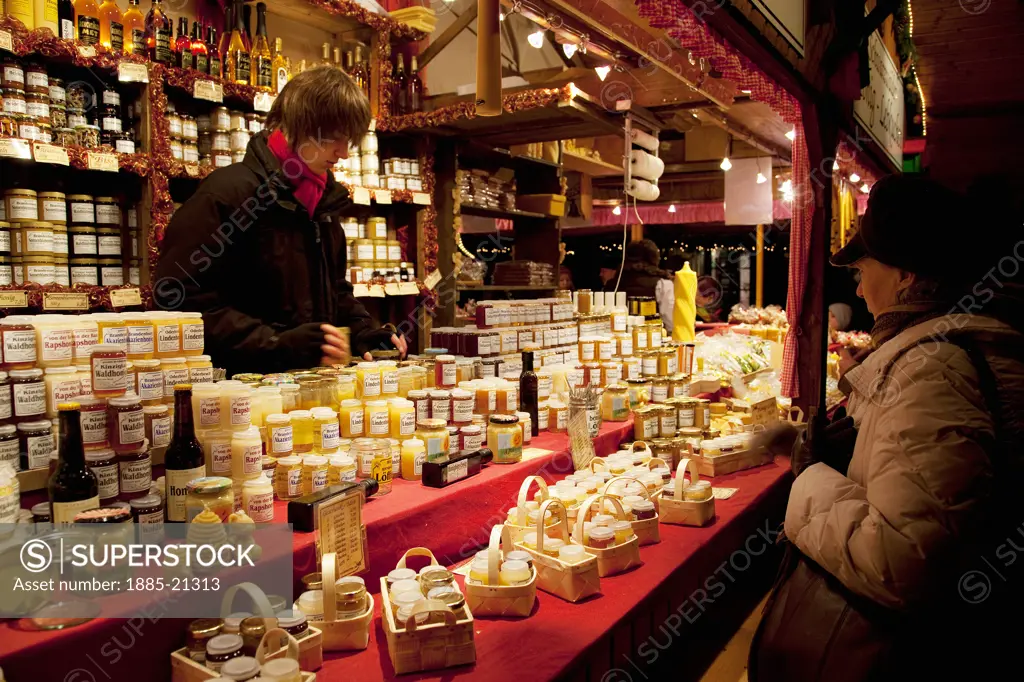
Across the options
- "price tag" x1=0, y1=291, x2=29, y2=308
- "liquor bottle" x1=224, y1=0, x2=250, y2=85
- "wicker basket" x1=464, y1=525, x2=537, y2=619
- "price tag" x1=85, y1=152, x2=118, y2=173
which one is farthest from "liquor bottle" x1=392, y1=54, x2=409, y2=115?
"wicker basket" x1=464, y1=525, x2=537, y2=619

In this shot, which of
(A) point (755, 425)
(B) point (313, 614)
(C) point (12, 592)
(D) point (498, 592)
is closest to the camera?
(C) point (12, 592)

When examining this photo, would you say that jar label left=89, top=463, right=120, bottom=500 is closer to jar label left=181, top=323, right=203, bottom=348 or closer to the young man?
jar label left=181, top=323, right=203, bottom=348

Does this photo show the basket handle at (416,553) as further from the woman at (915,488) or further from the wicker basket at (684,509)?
the wicker basket at (684,509)

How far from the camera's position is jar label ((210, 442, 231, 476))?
5.52 ft

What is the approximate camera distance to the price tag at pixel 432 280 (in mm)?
4902

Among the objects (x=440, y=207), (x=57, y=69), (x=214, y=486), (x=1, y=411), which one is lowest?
(x=214, y=486)

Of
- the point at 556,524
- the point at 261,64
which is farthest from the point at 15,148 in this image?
the point at 556,524

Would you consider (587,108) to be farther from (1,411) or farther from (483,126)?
(1,411)

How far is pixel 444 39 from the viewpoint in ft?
18.0

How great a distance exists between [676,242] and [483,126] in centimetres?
1228

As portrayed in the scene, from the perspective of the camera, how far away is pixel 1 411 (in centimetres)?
147

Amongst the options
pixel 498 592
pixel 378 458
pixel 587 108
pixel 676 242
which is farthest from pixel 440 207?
pixel 676 242

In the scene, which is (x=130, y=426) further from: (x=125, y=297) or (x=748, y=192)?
(x=748, y=192)

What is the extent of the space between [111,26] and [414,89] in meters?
2.04
